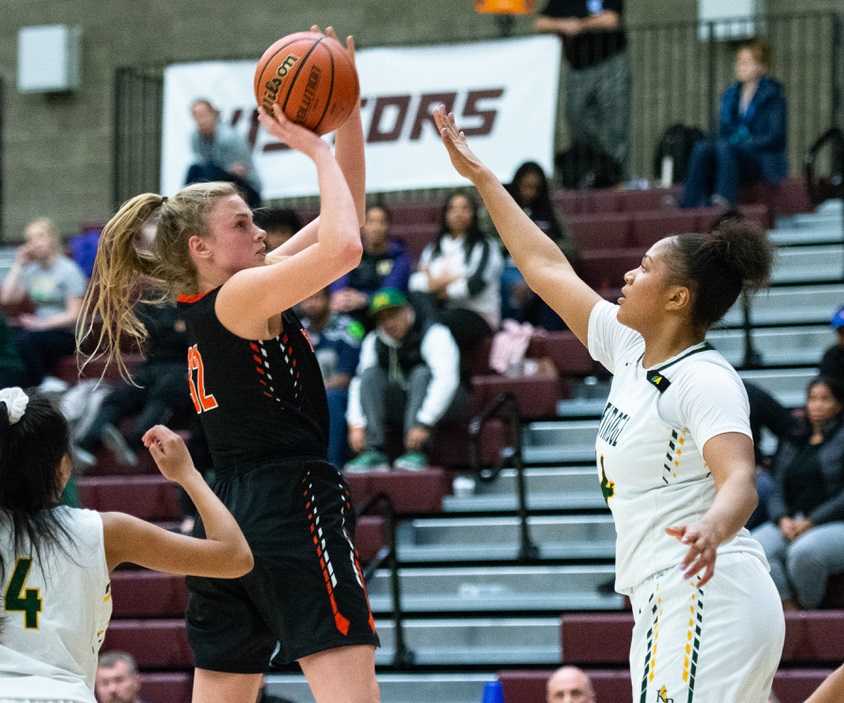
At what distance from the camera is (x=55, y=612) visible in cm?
358

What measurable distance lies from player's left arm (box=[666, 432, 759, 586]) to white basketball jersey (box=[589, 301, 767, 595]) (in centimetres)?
9

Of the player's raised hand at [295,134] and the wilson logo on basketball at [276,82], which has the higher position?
the wilson logo on basketball at [276,82]

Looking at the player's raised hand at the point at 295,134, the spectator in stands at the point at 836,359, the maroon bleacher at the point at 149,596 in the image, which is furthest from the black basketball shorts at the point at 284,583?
the maroon bleacher at the point at 149,596

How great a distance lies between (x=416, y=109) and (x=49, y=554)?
9148mm

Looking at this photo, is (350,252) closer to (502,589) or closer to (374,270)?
(502,589)

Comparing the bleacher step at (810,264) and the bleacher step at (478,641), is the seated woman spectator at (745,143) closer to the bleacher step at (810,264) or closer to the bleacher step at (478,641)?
the bleacher step at (810,264)

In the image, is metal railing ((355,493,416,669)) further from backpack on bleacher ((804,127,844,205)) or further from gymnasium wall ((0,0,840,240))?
gymnasium wall ((0,0,840,240))

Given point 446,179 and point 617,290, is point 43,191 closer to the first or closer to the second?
point 446,179

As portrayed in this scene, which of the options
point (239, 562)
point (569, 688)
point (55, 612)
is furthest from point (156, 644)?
point (55, 612)

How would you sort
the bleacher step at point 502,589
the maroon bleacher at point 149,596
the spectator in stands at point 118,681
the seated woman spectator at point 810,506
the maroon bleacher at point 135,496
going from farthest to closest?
1. the maroon bleacher at point 135,496
2. the maroon bleacher at point 149,596
3. the bleacher step at point 502,589
4. the seated woman spectator at point 810,506
5. the spectator in stands at point 118,681

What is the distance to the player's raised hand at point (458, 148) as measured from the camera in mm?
4508

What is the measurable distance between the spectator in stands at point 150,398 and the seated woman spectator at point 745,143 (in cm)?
347

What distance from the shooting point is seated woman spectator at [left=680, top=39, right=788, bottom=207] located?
11.0 meters

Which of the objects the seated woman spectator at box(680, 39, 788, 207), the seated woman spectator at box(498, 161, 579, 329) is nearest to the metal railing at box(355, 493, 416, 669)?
the seated woman spectator at box(498, 161, 579, 329)
